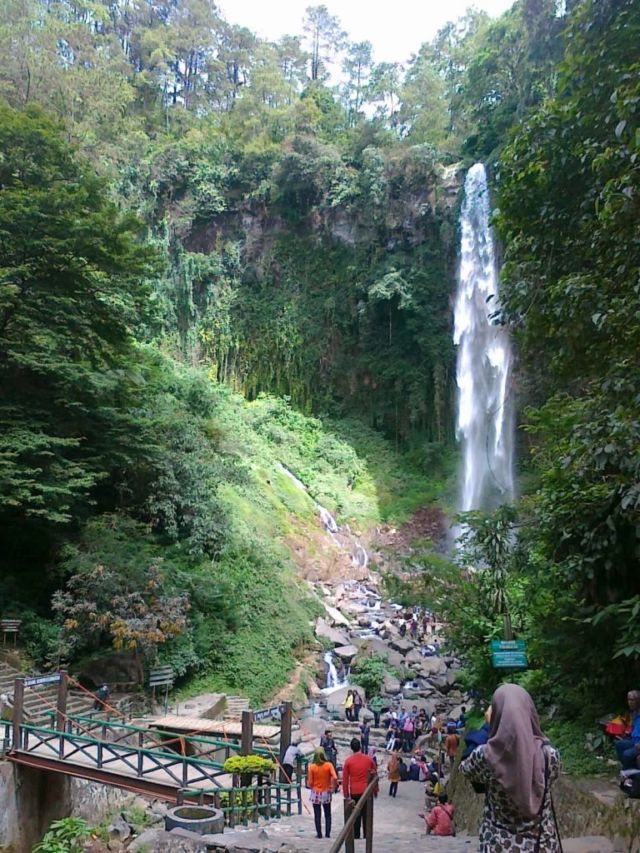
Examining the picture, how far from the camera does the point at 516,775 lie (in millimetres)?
2457

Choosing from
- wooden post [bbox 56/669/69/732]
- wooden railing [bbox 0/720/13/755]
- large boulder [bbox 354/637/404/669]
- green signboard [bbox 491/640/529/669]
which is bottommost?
large boulder [bbox 354/637/404/669]

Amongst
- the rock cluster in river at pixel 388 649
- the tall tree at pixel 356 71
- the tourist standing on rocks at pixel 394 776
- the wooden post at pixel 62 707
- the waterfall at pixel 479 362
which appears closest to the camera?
the wooden post at pixel 62 707

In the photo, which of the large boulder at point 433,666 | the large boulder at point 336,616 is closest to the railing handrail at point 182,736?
the large boulder at point 433,666

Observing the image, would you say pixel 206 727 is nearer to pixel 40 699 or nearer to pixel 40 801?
pixel 40 801

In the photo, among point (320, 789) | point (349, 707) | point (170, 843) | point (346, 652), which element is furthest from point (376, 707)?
point (170, 843)

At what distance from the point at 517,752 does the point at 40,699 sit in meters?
11.0

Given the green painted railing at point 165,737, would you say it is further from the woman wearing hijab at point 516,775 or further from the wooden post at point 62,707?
the woman wearing hijab at point 516,775

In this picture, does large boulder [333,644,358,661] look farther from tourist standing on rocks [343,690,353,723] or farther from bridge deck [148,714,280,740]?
bridge deck [148,714,280,740]

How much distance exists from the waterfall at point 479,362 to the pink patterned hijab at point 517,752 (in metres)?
26.9

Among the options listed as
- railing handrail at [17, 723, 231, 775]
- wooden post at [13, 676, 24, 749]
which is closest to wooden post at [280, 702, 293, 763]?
railing handrail at [17, 723, 231, 775]

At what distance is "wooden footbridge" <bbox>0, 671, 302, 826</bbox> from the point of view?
Answer: 803 centimetres

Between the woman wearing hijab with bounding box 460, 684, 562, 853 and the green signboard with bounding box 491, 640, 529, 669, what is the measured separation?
2962mm

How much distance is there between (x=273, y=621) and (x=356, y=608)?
16.7 ft

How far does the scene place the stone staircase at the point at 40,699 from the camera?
434 inches
